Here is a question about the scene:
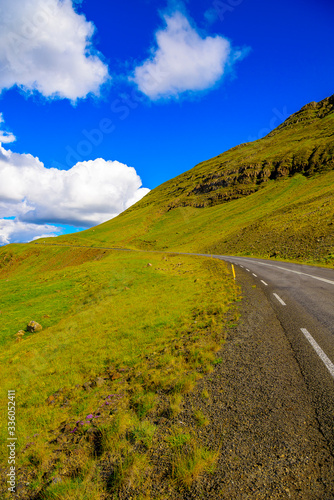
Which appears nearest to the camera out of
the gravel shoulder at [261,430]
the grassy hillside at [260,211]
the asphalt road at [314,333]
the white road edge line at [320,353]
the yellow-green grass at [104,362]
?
the gravel shoulder at [261,430]

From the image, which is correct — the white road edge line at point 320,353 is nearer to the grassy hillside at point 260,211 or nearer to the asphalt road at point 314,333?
the asphalt road at point 314,333

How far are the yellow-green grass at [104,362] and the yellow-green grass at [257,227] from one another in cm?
2371

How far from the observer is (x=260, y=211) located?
289 ft

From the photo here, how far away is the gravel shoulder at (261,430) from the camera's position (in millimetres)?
2818

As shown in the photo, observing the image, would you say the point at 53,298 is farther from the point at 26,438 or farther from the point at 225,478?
the point at 225,478

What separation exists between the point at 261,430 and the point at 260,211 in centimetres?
9358

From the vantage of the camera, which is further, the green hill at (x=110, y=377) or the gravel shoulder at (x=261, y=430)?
the green hill at (x=110, y=377)

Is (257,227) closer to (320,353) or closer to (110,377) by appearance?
(320,353)

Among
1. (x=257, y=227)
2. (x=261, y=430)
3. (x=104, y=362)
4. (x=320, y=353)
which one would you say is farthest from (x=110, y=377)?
(x=257, y=227)

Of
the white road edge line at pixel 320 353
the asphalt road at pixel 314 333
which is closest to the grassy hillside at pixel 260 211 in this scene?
the asphalt road at pixel 314 333

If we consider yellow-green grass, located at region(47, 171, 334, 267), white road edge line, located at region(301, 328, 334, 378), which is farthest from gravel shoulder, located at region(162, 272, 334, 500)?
yellow-green grass, located at region(47, 171, 334, 267)

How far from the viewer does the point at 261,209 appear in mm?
90000

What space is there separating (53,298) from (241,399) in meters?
20.9

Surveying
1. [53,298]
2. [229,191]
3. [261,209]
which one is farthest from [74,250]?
[229,191]
